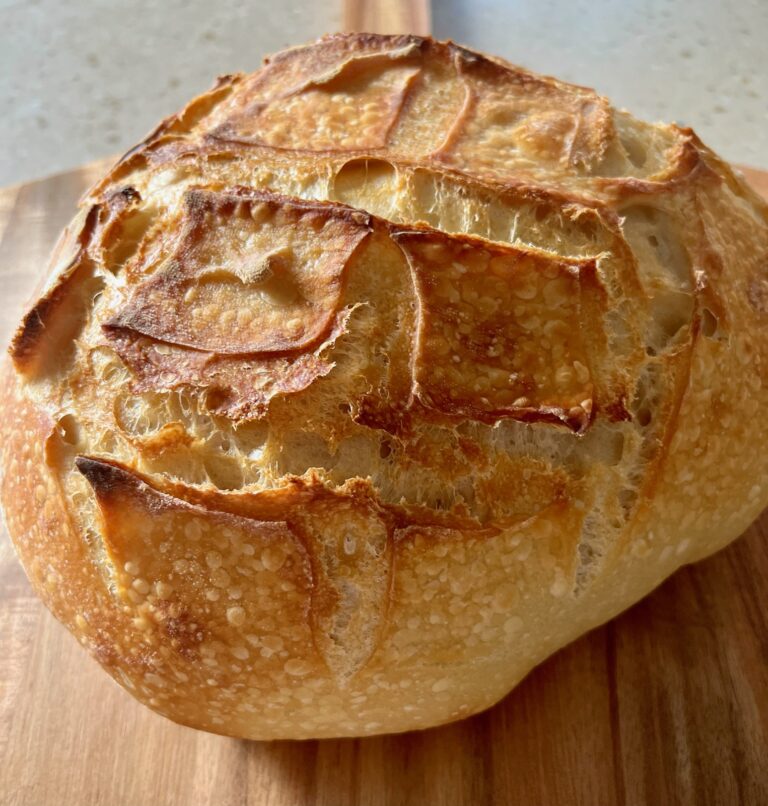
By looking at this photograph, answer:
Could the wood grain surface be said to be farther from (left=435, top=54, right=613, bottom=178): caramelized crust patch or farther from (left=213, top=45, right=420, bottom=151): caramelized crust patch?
(left=213, top=45, right=420, bottom=151): caramelized crust patch

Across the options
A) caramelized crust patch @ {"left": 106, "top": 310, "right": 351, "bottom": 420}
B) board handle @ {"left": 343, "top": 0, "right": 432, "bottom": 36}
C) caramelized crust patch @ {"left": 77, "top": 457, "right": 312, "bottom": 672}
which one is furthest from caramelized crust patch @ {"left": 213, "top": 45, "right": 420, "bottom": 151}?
board handle @ {"left": 343, "top": 0, "right": 432, "bottom": 36}

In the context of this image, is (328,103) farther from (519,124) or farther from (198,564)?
(198,564)

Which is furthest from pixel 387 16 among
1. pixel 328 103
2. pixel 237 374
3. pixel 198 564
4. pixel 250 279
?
pixel 198 564

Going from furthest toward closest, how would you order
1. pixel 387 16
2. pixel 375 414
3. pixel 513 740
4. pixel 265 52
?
pixel 265 52, pixel 387 16, pixel 513 740, pixel 375 414

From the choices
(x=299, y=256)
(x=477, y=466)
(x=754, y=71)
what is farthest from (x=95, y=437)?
(x=754, y=71)

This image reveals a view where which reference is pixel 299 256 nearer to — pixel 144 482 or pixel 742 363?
pixel 144 482

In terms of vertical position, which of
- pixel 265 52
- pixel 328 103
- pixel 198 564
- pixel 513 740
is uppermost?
pixel 328 103
